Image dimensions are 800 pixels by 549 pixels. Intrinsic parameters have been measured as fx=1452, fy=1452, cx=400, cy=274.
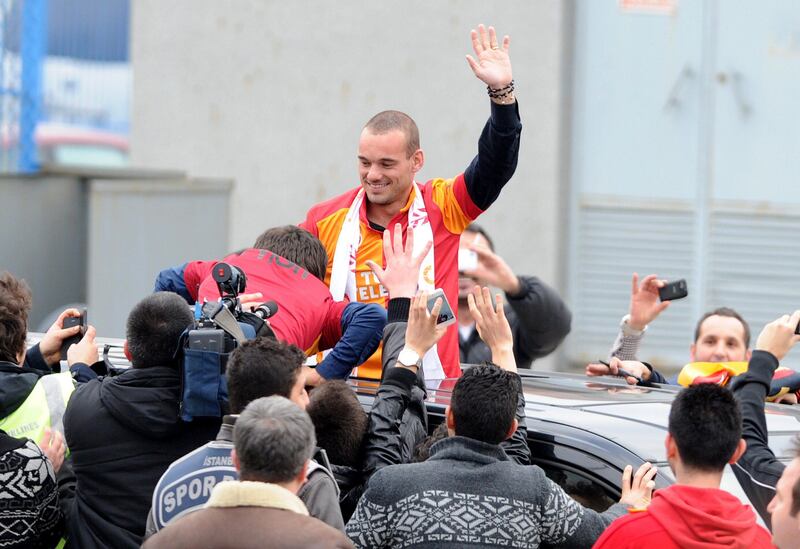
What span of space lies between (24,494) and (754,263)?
7.61 meters

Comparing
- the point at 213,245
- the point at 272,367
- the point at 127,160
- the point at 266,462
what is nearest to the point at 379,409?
the point at 272,367

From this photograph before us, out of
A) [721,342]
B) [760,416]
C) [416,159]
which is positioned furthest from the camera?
[721,342]

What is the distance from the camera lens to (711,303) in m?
10.8

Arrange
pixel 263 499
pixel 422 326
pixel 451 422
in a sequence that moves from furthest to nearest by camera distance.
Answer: pixel 422 326, pixel 451 422, pixel 263 499

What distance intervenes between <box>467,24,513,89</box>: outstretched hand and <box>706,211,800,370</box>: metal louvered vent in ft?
19.2

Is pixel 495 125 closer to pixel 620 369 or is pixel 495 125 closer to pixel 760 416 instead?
pixel 620 369

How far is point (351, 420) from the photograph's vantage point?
4.21m

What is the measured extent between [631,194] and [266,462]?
7902 mm

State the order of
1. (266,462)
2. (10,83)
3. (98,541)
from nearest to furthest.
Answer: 1. (266,462)
2. (98,541)
3. (10,83)

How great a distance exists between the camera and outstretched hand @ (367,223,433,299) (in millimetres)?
4957

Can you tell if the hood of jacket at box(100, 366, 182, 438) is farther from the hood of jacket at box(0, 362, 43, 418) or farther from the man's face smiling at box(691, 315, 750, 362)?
the man's face smiling at box(691, 315, 750, 362)

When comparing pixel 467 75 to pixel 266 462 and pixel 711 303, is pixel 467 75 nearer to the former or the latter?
pixel 711 303

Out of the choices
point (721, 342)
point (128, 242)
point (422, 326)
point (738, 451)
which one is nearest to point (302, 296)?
point (422, 326)

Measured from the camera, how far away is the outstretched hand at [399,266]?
16.3ft
